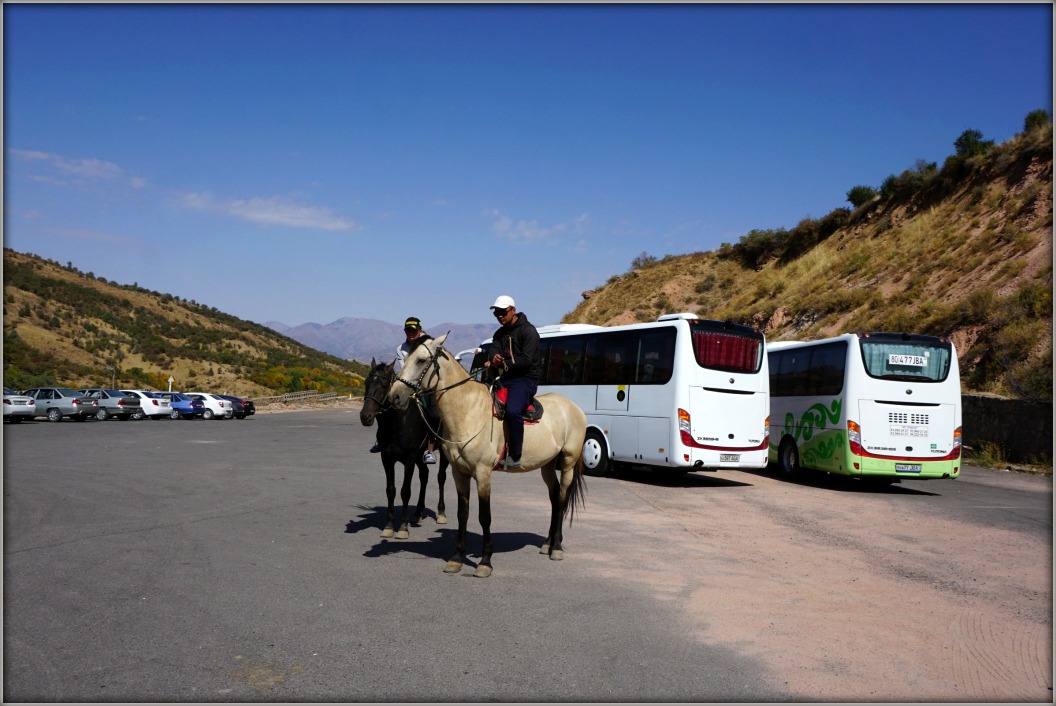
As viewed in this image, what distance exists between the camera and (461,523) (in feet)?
25.8

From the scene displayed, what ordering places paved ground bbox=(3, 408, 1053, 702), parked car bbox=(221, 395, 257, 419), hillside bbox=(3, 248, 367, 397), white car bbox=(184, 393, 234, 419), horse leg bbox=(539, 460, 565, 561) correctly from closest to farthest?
paved ground bbox=(3, 408, 1053, 702)
horse leg bbox=(539, 460, 565, 561)
white car bbox=(184, 393, 234, 419)
parked car bbox=(221, 395, 257, 419)
hillside bbox=(3, 248, 367, 397)

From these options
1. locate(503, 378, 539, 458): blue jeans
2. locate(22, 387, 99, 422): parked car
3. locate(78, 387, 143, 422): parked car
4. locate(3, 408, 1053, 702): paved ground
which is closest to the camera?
locate(3, 408, 1053, 702): paved ground

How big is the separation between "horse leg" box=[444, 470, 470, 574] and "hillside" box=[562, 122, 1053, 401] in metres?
19.6

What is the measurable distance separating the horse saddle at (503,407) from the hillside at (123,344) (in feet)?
184

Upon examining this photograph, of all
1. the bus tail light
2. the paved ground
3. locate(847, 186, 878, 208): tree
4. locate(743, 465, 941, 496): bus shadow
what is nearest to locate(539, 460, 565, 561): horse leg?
the paved ground

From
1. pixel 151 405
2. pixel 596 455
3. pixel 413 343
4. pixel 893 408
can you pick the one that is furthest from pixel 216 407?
pixel 413 343

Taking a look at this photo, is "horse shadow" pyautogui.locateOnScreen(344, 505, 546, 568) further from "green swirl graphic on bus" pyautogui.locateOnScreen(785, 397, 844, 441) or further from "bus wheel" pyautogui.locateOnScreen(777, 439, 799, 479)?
"bus wheel" pyautogui.locateOnScreen(777, 439, 799, 479)

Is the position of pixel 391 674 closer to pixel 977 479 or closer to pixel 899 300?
pixel 977 479

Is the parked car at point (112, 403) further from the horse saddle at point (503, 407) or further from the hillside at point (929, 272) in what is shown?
the horse saddle at point (503, 407)

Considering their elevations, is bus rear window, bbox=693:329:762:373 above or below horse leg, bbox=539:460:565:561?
above

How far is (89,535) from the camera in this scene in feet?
Answer: 29.9

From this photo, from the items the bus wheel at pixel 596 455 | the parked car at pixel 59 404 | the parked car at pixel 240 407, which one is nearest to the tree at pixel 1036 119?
the bus wheel at pixel 596 455

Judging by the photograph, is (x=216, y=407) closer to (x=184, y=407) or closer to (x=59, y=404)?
(x=184, y=407)

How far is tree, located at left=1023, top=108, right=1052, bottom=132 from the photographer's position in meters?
39.5
